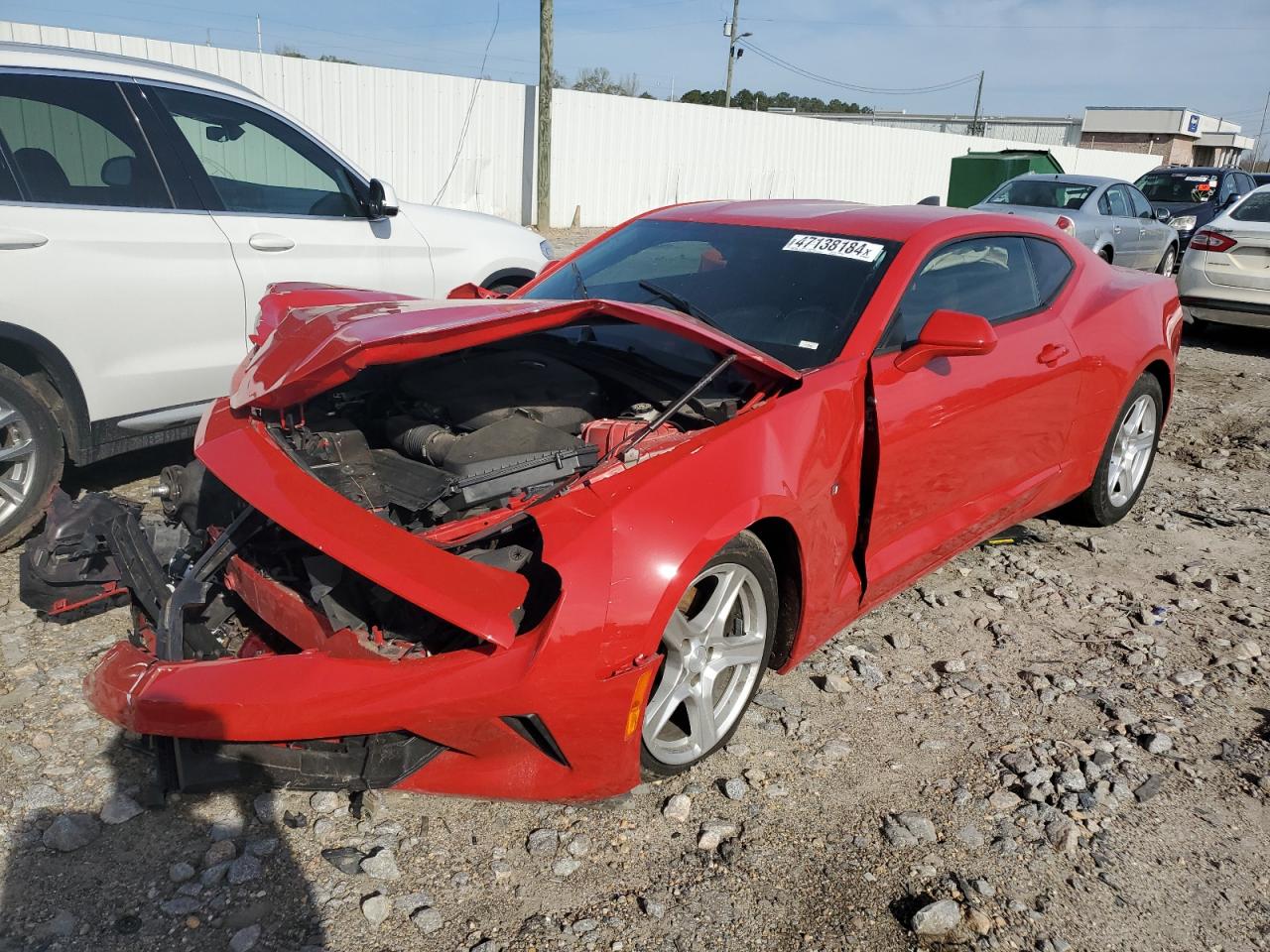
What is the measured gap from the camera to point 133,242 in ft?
14.2

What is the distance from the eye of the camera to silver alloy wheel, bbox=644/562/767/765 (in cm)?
273

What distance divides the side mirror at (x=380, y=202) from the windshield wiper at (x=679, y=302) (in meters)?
2.16

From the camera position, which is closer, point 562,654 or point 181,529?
point 562,654

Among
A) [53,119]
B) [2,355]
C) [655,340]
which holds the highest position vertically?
[53,119]

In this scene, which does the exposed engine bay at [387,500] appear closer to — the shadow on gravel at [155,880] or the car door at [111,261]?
the shadow on gravel at [155,880]

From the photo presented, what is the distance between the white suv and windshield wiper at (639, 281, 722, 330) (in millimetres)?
2110

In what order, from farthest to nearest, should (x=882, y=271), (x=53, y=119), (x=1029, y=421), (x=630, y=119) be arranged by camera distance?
(x=630, y=119)
(x=53, y=119)
(x=1029, y=421)
(x=882, y=271)

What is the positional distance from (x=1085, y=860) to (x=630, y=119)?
19550mm

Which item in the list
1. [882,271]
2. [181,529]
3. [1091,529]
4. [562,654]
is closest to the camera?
[562,654]

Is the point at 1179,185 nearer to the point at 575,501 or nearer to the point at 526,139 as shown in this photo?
the point at 526,139

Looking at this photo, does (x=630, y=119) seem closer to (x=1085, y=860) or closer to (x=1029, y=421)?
(x=1029, y=421)

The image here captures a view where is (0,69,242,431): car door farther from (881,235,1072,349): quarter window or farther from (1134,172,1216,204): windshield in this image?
(1134,172,1216,204): windshield

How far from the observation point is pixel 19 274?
396 centimetres

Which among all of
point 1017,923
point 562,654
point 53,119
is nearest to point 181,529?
point 562,654
